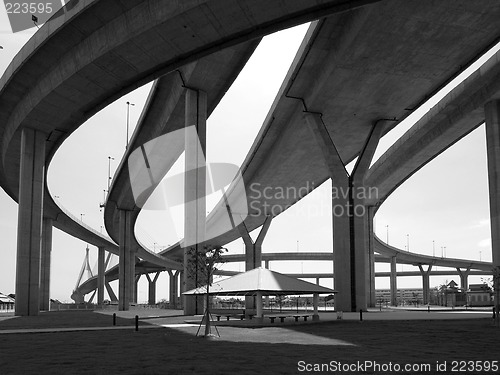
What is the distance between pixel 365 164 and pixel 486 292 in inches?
1945

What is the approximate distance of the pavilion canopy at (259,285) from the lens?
3244 centimetres

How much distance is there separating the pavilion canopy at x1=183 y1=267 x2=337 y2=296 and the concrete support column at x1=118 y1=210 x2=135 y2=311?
165ft

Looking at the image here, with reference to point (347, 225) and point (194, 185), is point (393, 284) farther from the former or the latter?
point (194, 185)

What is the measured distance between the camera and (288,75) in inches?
1788

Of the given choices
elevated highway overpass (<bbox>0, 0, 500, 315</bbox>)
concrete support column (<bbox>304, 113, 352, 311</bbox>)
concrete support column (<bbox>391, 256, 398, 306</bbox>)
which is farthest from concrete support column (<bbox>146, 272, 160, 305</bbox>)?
concrete support column (<bbox>304, 113, 352, 311</bbox>)

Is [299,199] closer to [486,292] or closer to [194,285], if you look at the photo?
[486,292]

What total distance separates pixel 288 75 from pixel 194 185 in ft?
37.2

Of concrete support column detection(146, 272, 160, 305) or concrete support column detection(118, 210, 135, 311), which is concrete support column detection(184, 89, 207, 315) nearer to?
concrete support column detection(118, 210, 135, 311)

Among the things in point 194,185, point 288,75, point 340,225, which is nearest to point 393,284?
point 340,225

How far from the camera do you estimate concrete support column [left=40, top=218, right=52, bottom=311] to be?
3182 inches

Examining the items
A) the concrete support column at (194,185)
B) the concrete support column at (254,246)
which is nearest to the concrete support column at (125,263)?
the concrete support column at (254,246)

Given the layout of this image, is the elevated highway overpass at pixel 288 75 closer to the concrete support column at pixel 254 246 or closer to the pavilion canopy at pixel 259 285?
the pavilion canopy at pixel 259 285

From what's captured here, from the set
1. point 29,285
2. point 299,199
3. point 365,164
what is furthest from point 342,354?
point 299,199

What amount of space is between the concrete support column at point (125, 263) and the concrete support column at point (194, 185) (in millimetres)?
39249
